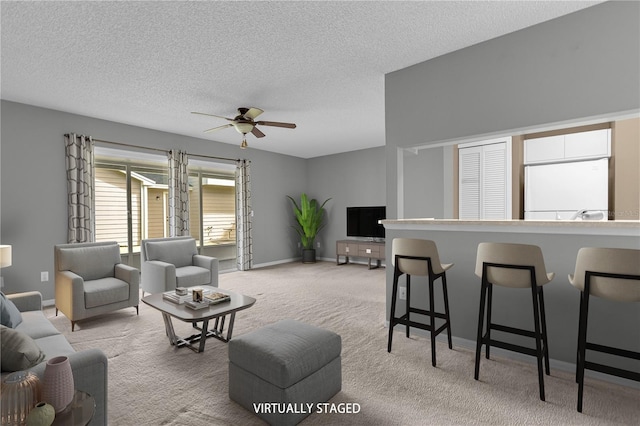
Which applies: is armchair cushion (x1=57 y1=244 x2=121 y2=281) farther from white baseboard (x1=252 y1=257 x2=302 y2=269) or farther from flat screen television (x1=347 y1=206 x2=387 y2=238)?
flat screen television (x1=347 y1=206 x2=387 y2=238)

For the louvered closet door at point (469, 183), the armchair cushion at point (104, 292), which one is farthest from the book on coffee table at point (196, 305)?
the louvered closet door at point (469, 183)

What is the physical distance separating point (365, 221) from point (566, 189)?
3.63 metres

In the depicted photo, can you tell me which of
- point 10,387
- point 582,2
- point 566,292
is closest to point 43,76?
point 10,387

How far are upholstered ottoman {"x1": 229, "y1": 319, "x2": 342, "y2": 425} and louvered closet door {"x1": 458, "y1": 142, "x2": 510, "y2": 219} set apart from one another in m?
3.50

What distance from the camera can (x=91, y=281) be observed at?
12.2ft

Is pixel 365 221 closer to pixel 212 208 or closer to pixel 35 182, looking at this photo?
pixel 212 208

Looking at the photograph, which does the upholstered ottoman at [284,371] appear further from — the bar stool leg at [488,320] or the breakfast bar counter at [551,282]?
the breakfast bar counter at [551,282]

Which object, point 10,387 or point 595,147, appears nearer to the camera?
point 10,387

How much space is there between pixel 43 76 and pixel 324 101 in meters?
2.96

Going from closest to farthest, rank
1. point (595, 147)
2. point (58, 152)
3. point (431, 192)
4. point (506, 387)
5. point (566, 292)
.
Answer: point (506, 387), point (566, 292), point (595, 147), point (58, 152), point (431, 192)

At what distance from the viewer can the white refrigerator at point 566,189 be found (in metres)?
3.92

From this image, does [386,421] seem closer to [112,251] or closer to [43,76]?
[112,251]

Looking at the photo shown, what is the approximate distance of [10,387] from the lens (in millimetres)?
1064

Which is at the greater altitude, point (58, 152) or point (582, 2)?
point (582, 2)
